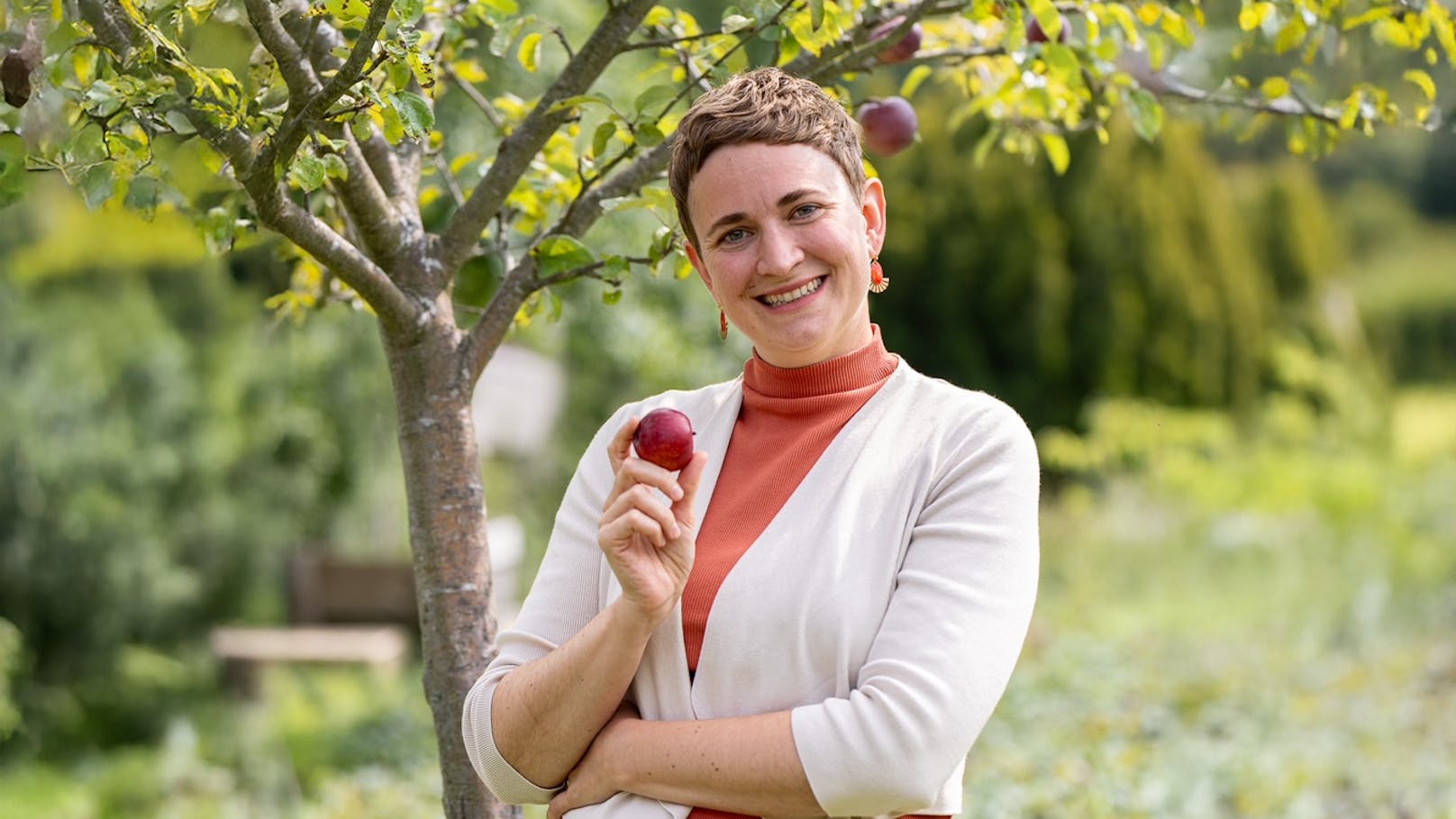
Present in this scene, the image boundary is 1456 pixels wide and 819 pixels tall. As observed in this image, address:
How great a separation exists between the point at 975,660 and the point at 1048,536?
618cm

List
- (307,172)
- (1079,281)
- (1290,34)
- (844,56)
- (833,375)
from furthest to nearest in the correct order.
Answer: (1079,281) < (1290,34) < (844,56) < (833,375) < (307,172)

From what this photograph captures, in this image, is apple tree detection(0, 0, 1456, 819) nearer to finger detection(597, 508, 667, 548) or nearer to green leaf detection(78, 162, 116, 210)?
green leaf detection(78, 162, 116, 210)

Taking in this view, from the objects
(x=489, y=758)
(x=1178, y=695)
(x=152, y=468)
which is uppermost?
(x=489, y=758)

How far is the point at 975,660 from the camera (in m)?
1.24

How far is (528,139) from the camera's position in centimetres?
166

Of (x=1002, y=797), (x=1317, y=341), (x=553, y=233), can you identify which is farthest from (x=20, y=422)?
(x=1317, y=341)

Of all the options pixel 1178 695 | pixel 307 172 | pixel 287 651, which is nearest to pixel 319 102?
pixel 307 172

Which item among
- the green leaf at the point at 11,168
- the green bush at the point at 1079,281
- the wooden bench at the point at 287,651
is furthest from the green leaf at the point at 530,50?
the green bush at the point at 1079,281

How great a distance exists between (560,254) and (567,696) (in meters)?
0.56

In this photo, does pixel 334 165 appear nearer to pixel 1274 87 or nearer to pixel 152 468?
pixel 1274 87

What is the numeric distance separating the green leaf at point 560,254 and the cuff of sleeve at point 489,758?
499 millimetres

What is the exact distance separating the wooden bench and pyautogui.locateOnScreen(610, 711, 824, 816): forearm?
177 inches

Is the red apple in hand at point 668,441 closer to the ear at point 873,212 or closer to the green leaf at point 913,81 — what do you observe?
the ear at point 873,212

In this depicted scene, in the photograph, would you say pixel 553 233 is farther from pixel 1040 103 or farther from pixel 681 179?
pixel 1040 103
